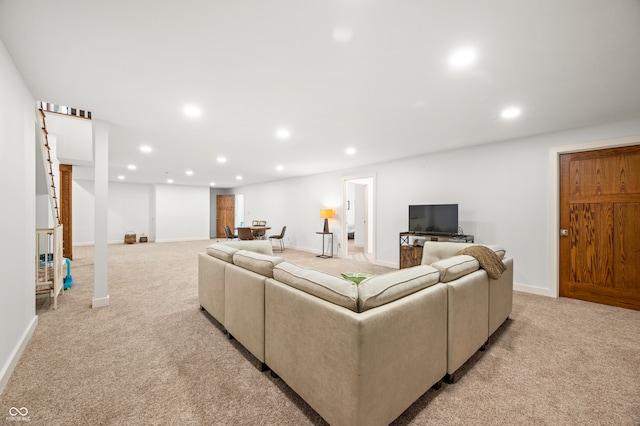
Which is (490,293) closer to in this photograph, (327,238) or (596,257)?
(596,257)

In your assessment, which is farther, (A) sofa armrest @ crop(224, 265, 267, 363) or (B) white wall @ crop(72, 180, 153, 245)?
(B) white wall @ crop(72, 180, 153, 245)

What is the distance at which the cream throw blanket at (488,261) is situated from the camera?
2.34 meters

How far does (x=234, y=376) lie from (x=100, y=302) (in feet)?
8.61

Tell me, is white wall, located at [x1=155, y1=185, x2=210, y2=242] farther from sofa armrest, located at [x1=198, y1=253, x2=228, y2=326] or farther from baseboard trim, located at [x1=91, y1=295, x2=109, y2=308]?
sofa armrest, located at [x1=198, y1=253, x2=228, y2=326]

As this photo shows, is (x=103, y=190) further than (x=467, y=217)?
No

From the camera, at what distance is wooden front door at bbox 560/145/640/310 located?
3357 mm

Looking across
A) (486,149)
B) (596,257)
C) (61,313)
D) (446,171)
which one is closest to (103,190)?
(61,313)

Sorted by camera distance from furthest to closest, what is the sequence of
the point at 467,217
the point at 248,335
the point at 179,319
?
1. the point at 467,217
2. the point at 179,319
3. the point at 248,335

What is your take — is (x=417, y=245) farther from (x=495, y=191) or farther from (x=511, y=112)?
(x=511, y=112)

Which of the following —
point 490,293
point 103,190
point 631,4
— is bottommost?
point 490,293

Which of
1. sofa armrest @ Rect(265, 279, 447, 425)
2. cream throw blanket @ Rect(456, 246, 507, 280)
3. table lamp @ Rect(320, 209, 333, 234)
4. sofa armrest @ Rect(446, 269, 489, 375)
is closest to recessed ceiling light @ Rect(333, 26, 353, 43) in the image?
sofa armrest @ Rect(265, 279, 447, 425)

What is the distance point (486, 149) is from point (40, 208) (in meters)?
7.60

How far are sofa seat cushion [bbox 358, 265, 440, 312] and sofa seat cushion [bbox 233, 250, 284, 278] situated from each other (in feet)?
2.74

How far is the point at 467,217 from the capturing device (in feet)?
15.5
